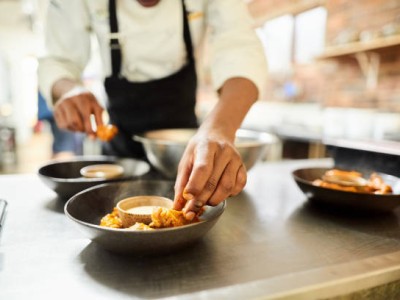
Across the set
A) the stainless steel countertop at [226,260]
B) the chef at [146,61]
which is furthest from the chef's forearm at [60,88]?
the stainless steel countertop at [226,260]

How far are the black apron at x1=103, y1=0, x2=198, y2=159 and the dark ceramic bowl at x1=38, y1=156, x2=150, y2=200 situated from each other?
0.23m

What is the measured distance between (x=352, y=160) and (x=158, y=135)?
0.72m

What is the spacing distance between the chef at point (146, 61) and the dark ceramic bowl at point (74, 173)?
0.16 metres

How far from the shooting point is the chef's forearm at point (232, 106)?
0.81m

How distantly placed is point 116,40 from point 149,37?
125 mm

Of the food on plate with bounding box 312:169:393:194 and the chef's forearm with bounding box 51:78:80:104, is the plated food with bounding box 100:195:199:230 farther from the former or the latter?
the chef's forearm with bounding box 51:78:80:104

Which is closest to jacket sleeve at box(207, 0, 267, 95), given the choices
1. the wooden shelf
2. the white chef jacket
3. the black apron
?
the white chef jacket

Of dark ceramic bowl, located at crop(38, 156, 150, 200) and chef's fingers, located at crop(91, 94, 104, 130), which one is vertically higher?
chef's fingers, located at crop(91, 94, 104, 130)

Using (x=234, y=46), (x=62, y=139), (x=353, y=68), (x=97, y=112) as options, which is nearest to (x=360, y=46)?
(x=353, y=68)

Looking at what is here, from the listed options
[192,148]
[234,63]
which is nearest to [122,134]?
[234,63]

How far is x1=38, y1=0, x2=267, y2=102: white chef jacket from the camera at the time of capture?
1139mm

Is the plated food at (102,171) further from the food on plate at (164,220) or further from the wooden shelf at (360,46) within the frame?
the wooden shelf at (360,46)

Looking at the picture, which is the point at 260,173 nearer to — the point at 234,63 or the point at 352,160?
the point at 352,160

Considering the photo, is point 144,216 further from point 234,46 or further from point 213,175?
point 234,46
